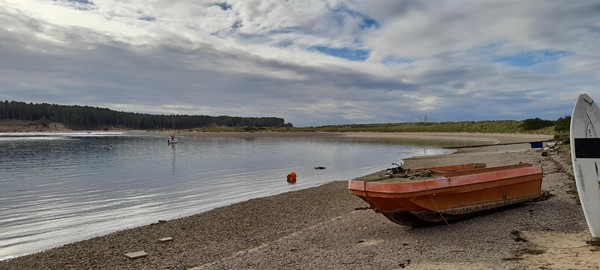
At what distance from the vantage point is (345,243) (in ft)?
35.1

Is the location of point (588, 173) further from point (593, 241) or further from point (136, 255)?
point (136, 255)

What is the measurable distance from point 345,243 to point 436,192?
269 cm

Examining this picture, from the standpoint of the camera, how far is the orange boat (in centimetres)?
1066

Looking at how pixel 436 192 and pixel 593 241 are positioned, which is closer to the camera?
pixel 593 241

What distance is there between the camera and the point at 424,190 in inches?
421

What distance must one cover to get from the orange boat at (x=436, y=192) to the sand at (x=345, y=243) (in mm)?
388

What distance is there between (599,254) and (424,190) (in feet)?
12.7

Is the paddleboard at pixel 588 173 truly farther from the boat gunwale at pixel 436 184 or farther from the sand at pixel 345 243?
the boat gunwale at pixel 436 184

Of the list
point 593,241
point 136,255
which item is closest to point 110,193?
point 136,255

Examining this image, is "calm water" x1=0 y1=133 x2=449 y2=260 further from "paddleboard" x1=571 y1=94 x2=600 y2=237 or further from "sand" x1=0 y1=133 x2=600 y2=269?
"paddleboard" x1=571 y1=94 x2=600 y2=237

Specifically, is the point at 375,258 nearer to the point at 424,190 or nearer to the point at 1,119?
the point at 424,190

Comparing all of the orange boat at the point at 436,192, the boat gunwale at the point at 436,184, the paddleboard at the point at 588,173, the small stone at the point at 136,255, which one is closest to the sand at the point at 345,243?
the small stone at the point at 136,255

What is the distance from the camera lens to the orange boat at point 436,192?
10656 millimetres

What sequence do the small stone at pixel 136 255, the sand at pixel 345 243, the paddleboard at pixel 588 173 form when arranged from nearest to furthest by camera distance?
the sand at pixel 345 243
the paddleboard at pixel 588 173
the small stone at pixel 136 255
